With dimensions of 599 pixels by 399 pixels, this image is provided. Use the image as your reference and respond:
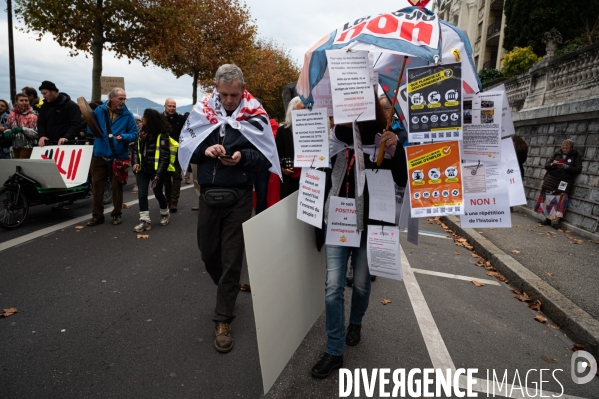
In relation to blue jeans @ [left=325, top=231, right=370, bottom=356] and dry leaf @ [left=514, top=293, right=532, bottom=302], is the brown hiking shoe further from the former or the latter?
dry leaf @ [left=514, top=293, right=532, bottom=302]

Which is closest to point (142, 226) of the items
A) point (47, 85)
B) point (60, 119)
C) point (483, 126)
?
point (60, 119)

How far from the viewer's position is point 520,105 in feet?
39.4

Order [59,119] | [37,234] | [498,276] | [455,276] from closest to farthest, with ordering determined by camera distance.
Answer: [455,276], [498,276], [37,234], [59,119]

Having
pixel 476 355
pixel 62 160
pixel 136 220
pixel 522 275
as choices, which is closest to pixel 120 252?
pixel 136 220

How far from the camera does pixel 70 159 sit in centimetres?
656

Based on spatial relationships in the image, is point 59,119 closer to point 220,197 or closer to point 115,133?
point 115,133

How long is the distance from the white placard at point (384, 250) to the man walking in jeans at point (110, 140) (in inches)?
189

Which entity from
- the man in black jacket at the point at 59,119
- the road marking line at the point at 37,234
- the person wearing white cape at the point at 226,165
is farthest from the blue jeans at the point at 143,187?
the person wearing white cape at the point at 226,165

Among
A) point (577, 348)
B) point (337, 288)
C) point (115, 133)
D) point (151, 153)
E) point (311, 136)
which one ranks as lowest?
point (577, 348)

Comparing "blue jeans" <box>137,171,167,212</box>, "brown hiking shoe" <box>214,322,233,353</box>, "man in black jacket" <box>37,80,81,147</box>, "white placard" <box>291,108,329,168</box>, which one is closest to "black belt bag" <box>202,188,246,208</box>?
"white placard" <box>291,108,329,168</box>

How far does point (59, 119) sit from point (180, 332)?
5.66 meters

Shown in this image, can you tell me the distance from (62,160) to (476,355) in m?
6.78

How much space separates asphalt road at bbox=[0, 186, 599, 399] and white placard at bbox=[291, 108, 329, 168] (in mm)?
1515

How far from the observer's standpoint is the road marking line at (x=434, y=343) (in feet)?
8.95
